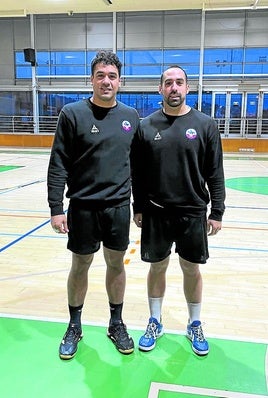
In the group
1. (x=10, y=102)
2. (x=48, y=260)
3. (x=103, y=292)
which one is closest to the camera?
(x=103, y=292)

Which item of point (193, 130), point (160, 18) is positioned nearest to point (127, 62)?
point (160, 18)

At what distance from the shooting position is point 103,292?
3.37 meters

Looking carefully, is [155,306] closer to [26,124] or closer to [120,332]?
[120,332]

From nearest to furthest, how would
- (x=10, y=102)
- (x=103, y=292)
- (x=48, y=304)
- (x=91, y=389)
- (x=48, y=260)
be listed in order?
1. (x=91, y=389)
2. (x=48, y=304)
3. (x=103, y=292)
4. (x=48, y=260)
5. (x=10, y=102)

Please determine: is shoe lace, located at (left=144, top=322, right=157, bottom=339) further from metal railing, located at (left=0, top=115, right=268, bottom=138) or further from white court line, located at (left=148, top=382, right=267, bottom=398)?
metal railing, located at (left=0, top=115, right=268, bottom=138)

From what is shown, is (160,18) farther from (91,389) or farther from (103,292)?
(91,389)

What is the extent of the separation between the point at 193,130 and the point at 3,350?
1.74 meters

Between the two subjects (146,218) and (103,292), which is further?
(103,292)

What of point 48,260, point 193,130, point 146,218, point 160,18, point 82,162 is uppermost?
point 160,18

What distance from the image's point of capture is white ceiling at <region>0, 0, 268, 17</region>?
→ 13998 mm

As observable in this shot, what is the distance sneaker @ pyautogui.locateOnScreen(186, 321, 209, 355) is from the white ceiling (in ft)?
44.5

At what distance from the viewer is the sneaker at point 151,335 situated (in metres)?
2.47

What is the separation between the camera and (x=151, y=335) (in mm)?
2529

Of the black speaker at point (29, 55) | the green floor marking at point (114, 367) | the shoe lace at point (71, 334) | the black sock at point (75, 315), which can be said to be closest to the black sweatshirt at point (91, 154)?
the black sock at point (75, 315)
